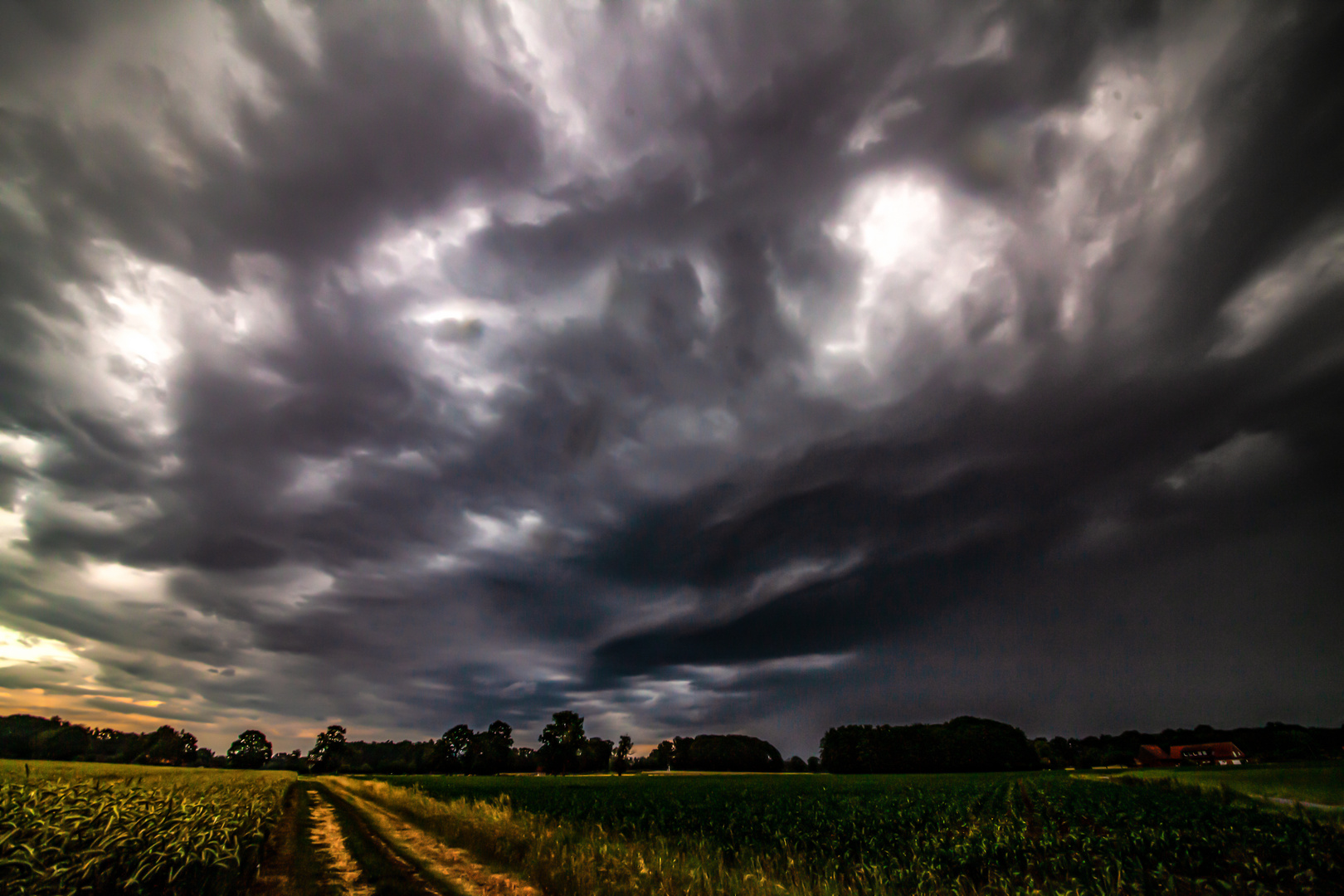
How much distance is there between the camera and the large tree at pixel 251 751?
14638 centimetres

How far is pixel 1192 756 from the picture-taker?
13225 cm

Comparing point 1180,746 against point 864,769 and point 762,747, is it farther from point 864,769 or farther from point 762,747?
point 762,747

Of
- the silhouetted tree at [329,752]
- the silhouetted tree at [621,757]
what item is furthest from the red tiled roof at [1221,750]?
the silhouetted tree at [329,752]

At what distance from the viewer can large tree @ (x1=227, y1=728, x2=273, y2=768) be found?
146375 mm

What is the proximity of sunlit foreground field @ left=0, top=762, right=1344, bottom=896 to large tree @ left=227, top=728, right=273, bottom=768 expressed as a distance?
17839 cm

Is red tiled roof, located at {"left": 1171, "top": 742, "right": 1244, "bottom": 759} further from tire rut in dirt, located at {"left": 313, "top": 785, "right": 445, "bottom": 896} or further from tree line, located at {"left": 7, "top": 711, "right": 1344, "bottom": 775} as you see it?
tire rut in dirt, located at {"left": 313, "top": 785, "right": 445, "bottom": 896}

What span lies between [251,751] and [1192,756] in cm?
26226

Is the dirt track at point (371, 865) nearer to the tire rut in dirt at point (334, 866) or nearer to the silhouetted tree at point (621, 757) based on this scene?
the tire rut in dirt at point (334, 866)

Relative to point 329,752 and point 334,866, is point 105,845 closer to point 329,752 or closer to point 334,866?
point 334,866

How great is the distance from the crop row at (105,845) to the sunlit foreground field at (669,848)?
25mm

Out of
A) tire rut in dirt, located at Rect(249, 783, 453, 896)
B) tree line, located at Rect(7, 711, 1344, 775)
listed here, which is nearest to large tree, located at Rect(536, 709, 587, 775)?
tree line, located at Rect(7, 711, 1344, 775)

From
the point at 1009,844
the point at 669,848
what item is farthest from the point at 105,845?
the point at 1009,844

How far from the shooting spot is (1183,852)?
12.9 meters

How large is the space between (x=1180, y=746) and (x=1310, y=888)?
198 metres
